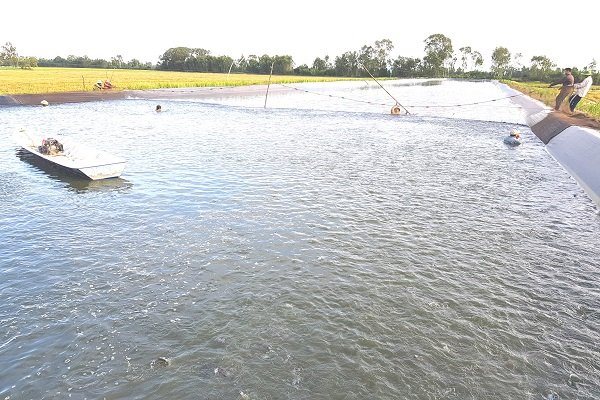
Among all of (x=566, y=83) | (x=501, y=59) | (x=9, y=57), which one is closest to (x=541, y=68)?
(x=501, y=59)

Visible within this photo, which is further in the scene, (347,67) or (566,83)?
(347,67)

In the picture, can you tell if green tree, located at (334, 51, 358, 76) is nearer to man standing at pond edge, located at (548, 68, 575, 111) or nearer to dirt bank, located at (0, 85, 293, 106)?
dirt bank, located at (0, 85, 293, 106)

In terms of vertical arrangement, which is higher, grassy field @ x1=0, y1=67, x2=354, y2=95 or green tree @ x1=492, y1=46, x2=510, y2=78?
green tree @ x1=492, y1=46, x2=510, y2=78

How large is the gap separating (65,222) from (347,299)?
37.1 feet

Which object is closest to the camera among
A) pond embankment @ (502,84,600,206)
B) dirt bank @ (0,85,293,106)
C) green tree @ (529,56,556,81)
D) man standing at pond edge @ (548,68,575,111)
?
pond embankment @ (502,84,600,206)

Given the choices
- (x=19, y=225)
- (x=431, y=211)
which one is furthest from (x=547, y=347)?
(x=19, y=225)

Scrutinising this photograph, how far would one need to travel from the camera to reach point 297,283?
11.7m

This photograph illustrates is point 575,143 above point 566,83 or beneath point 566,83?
beneath

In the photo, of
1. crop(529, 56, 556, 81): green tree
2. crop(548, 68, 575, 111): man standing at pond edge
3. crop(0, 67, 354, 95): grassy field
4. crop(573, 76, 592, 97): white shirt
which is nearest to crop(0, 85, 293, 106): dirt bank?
crop(0, 67, 354, 95): grassy field

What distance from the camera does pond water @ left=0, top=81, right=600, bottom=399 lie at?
8.28 meters

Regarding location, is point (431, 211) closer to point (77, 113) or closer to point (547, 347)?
point (547, 347)

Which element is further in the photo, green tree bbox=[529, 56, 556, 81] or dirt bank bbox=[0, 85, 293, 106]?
green tree bbox=[529, 56, 556, 81]

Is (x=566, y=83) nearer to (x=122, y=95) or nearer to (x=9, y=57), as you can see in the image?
(x=122, y=95)

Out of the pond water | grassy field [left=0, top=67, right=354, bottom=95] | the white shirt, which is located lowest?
the pond water
